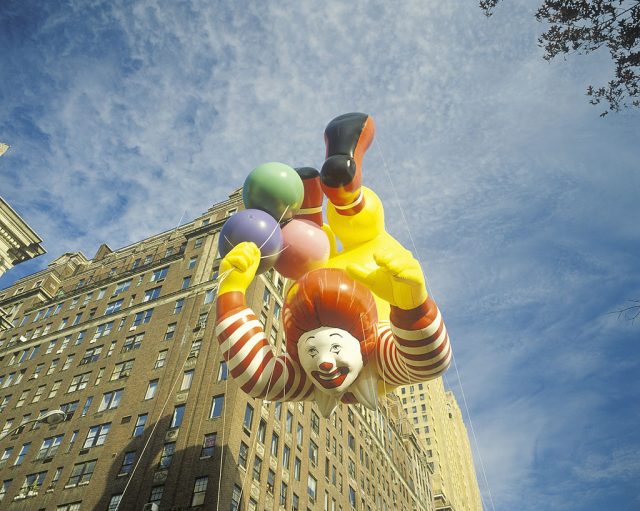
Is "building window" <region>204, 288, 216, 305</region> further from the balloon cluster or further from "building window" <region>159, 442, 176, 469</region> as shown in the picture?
the balloon cluster

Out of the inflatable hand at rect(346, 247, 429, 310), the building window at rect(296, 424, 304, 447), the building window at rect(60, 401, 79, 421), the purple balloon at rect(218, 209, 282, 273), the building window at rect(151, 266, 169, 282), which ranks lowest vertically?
the inflatable hand at rect(346, 247, 429, 310)

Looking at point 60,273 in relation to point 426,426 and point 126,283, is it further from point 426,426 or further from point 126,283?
point 426,426

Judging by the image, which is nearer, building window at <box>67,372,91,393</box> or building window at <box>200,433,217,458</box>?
building window at <box>200,433,217,458</box>

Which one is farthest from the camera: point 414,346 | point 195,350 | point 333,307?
point 195,350

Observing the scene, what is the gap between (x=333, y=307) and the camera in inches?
280

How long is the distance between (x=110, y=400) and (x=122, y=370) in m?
2.14

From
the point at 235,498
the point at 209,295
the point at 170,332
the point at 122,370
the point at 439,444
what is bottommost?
the point at 235,498

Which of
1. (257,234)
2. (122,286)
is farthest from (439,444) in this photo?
(257,234)

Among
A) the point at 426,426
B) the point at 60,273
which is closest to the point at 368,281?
the point at 60,273

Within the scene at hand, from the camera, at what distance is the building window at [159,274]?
121 ft

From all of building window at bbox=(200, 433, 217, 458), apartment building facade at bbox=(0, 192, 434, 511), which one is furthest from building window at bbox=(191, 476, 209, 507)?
building window at bbox=(200, 433, 217, 458)

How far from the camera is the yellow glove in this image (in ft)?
23.8

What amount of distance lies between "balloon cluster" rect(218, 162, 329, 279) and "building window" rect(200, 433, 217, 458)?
17.0 meters

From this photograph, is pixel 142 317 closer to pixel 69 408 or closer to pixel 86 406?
pixel 86 406
